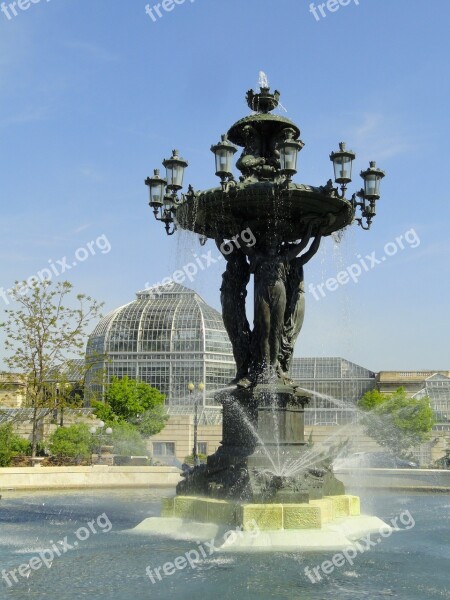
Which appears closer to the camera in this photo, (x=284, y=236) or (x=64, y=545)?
(x=64, y=545)

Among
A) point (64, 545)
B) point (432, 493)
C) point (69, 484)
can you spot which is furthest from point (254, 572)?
point (69, 484)

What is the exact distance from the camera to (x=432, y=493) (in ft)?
54.4

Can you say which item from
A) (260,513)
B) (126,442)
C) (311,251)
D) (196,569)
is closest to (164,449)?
(126,442)

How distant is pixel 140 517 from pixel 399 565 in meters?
5.29

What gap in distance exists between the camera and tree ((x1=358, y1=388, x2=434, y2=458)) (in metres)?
38.7

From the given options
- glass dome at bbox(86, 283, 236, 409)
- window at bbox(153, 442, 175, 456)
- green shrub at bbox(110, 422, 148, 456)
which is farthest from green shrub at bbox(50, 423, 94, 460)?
glass dome at bbox(86, 283, 236, 409)

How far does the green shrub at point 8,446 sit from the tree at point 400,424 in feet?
51.9

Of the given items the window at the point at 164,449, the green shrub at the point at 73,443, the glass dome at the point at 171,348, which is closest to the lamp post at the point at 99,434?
Answer: the green shrub at the point at 73,443

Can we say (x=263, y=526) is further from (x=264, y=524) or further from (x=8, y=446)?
(x=8, y=446)

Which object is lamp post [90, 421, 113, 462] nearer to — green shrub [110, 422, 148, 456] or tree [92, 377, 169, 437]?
green shrub [110, 422, 148, 456]

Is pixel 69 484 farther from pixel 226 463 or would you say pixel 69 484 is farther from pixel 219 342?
pixel 219 342

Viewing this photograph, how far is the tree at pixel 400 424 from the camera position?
38.7 metres

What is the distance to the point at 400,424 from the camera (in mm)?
44531

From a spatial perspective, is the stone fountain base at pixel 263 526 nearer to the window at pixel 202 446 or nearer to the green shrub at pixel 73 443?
the green shrub at pixel 73 443
